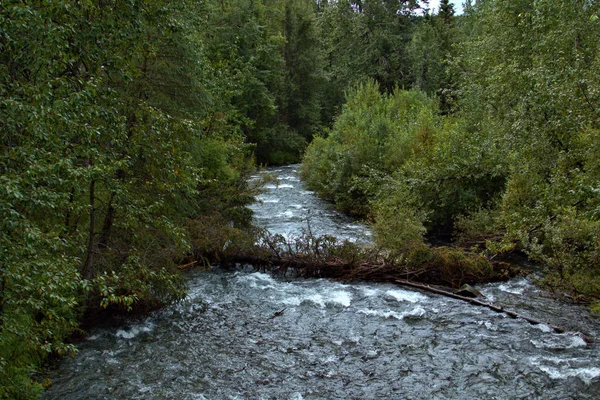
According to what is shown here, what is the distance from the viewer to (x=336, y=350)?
9008mm

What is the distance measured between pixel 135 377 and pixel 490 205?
13.9 metres

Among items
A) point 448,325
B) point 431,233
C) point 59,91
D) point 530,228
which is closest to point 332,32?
point 431,233

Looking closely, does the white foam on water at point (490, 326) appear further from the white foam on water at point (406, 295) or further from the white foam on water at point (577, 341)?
the white foam on water at point (406, 295)

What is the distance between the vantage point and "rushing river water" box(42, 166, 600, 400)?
298 inches

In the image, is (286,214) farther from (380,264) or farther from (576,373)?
(576,373)

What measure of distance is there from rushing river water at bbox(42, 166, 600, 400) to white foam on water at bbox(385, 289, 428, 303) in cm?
7

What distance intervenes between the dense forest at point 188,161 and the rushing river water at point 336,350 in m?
0.88

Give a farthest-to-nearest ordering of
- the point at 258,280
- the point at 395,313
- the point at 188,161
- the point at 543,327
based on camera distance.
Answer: the point at 258,280 < the point at 395,313 < the point at 543,327 < the point at 188,161

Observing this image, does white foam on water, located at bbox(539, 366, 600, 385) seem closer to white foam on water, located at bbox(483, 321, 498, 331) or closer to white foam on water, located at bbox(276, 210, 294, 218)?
white foam on water, located at bbox(483, 321, 498, 331)

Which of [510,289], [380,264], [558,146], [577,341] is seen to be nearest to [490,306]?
[510,289]

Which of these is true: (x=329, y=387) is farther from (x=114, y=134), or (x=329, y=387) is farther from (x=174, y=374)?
(x=114, y=134)

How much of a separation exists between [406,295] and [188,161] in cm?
611

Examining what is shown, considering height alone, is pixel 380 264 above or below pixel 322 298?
above

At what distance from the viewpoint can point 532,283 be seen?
12477mm
